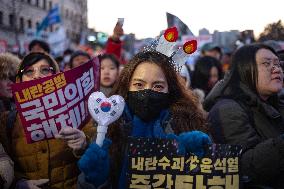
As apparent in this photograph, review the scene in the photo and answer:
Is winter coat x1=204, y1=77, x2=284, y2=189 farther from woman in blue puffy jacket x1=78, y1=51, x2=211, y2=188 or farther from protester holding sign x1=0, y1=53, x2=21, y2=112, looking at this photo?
protester holding sign x1=0, y1=53, x2=21, y2=112

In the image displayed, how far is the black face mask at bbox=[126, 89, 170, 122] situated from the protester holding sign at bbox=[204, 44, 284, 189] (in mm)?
600

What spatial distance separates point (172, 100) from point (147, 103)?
0.37 m

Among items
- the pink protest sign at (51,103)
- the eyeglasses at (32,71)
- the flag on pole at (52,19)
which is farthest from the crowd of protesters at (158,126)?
the flag on pole at (52,19)

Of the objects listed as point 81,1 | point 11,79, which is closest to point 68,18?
point 81,1

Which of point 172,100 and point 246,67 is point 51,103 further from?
point 246,67

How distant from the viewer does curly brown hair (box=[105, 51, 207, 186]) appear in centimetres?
263

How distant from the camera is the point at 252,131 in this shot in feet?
9.53

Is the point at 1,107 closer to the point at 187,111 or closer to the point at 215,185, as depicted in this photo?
the point at 187,111

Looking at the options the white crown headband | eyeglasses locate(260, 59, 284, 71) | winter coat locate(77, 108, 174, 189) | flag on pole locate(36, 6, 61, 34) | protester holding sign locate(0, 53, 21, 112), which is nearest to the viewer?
winter coat locate(77, 108, 174, 189)

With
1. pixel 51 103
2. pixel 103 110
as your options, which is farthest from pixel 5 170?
pixel 103 110

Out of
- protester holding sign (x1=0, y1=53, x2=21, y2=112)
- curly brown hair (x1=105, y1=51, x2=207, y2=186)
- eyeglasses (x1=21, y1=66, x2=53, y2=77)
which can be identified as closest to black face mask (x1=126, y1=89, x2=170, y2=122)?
curly brown hair (x1=105, y1=51, x2=207, y2=186)

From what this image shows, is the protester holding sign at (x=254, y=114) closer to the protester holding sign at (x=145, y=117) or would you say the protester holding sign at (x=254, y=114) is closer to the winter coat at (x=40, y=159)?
the protester holding sign at (x=145, y=117)

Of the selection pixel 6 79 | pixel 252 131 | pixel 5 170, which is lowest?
pixel 5 170

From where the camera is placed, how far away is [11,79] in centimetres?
379
